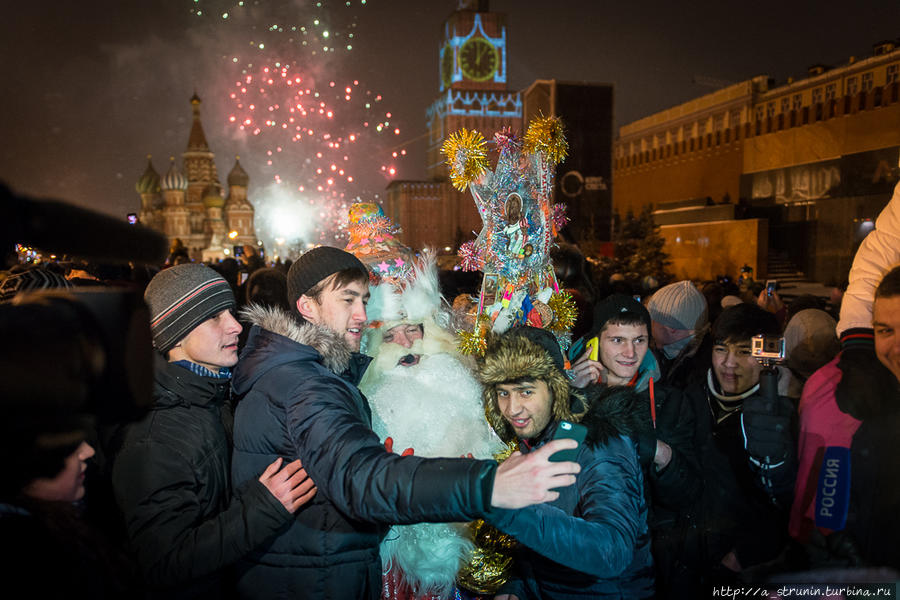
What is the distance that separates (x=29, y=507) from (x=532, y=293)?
2.70 m

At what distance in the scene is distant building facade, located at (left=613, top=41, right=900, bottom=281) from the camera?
81.2ft

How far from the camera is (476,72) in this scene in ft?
182

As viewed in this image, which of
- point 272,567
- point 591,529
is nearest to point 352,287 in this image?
point 272,567

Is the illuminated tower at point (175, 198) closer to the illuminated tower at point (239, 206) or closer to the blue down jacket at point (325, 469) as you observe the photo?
the illuminated tower at point (239, 206)

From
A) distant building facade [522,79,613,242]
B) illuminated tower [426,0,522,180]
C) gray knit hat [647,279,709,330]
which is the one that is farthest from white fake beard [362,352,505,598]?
illuminated tower [426,0,522,180]

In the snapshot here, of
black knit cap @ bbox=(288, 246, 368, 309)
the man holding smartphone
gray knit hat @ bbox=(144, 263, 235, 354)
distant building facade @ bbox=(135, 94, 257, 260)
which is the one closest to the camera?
the man holding smartphone

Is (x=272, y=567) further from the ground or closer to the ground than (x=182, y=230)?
closer to the ground

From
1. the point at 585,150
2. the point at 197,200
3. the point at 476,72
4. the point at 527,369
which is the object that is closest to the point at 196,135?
the point at 197,200

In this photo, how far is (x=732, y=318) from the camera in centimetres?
275

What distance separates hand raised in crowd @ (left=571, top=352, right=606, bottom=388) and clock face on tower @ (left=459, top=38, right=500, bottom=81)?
188ft

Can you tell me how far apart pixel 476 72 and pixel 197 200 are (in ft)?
112

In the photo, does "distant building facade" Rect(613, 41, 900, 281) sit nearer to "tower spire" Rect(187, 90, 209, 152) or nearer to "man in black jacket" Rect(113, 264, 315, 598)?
"man in black jacket" Rect(113, 264, 315, 598)

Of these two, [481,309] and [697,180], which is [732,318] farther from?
[697,180]

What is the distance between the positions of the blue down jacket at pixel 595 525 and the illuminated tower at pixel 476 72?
5450cm
